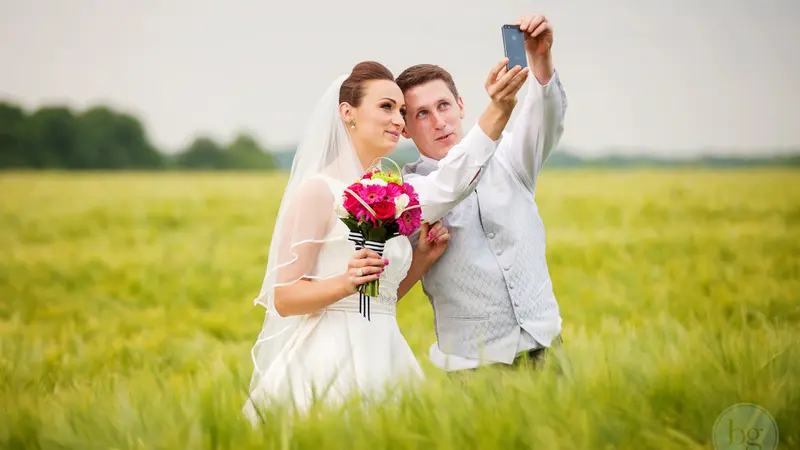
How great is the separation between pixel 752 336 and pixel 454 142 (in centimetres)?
152

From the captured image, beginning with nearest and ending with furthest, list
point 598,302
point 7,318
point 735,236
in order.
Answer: point 598,302 < point 7,318 < point 735,236

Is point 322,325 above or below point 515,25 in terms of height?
below

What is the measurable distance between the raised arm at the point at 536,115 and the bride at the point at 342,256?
248mm

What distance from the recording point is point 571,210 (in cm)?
1366

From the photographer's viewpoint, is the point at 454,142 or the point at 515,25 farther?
the point at 454,142

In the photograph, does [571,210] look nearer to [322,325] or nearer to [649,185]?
[649,185]

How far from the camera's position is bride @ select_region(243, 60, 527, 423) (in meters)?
3.33

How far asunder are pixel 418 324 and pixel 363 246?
132 inches

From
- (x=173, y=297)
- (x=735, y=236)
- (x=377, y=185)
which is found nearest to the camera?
(x=377, y=185)

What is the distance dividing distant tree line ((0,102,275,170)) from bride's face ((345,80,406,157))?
23.8 m

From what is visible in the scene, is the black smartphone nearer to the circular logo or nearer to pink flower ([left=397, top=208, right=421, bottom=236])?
pink flower ([left=397, top=208, right=421, bottom=236])

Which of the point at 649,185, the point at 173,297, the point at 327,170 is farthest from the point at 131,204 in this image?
the point at 327,170

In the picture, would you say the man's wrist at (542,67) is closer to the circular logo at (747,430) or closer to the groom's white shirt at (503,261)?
the groom's white shirt at (503,261)

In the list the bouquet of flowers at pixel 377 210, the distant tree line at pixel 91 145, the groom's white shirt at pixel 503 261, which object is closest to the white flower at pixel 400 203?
the bouquet of flowers at pixel 377 210
